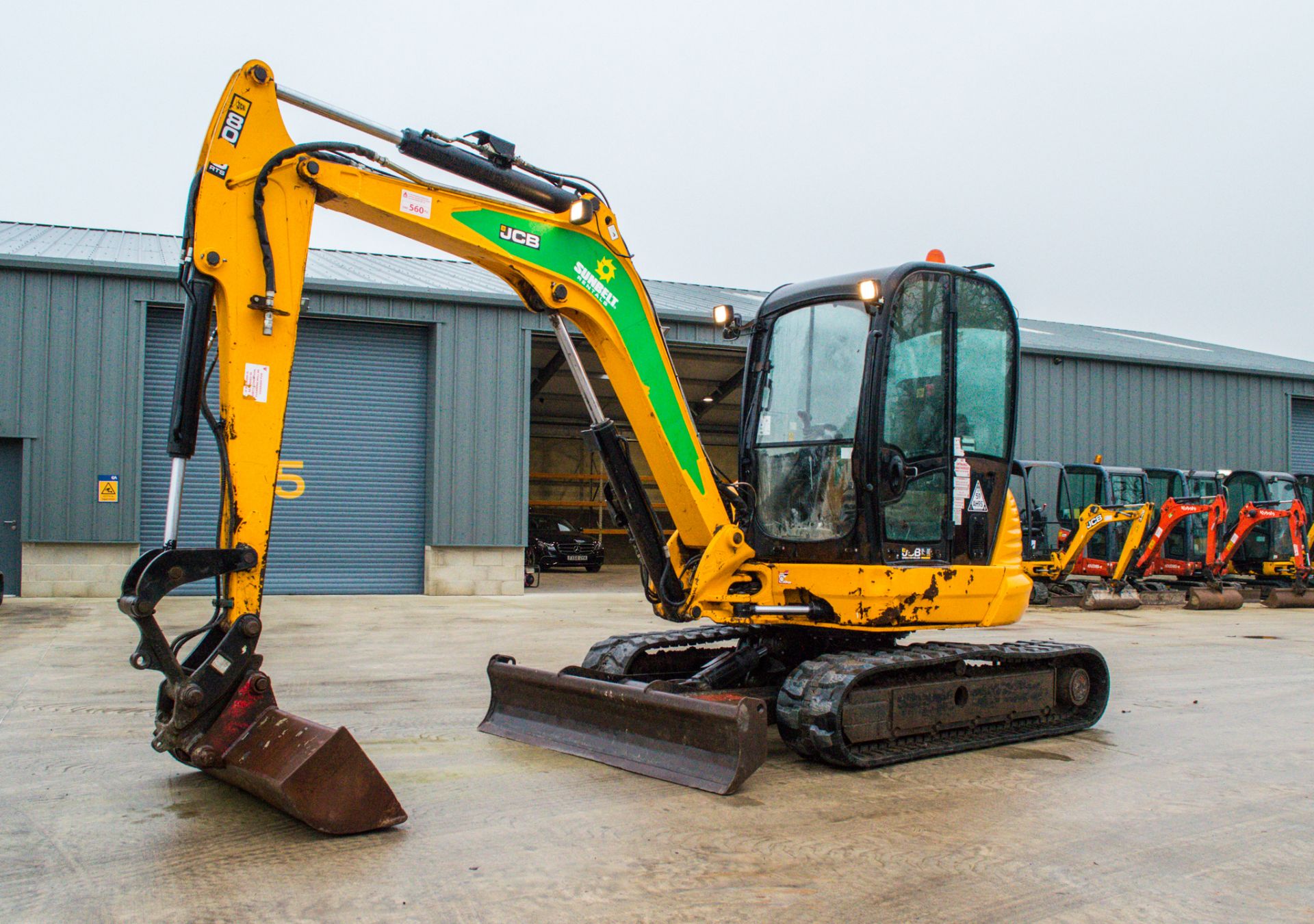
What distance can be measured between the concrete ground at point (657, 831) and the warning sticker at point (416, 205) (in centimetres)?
279

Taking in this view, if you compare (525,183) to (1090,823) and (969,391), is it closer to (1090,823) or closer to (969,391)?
(969,391)

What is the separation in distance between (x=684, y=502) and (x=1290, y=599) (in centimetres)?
1768

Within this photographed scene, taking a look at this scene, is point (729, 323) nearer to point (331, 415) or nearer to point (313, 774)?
point (313, 774)

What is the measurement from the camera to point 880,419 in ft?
20.4

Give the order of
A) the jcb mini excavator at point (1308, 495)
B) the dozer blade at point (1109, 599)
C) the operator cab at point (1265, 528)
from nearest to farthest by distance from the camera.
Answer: the dozer blade at point (1109, 599) → the operator cab at point (1265, 528) → the jcb mini excavator at point (1308, 495)

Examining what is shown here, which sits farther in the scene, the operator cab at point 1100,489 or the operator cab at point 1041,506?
the operator cab at point 1100,489

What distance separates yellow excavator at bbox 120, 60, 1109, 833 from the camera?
4.61 m

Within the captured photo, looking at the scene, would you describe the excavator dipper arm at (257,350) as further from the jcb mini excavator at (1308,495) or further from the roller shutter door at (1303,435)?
the roller shutter door at (1303,435)

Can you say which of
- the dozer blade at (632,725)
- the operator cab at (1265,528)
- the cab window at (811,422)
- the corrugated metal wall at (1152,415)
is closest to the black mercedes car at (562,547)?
the corrugated metal wall at (1152,415)

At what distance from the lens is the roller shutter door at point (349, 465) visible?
18031 mm

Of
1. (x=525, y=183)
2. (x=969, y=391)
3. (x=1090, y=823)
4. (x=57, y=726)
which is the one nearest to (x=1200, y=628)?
(x=969, y=391)

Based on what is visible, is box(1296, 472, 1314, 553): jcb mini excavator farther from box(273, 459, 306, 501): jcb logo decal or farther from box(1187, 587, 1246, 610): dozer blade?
box(273, 459, 306, 501): jcb logo decal

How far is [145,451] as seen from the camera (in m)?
17.3

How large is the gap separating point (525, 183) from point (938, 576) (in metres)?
3.29
